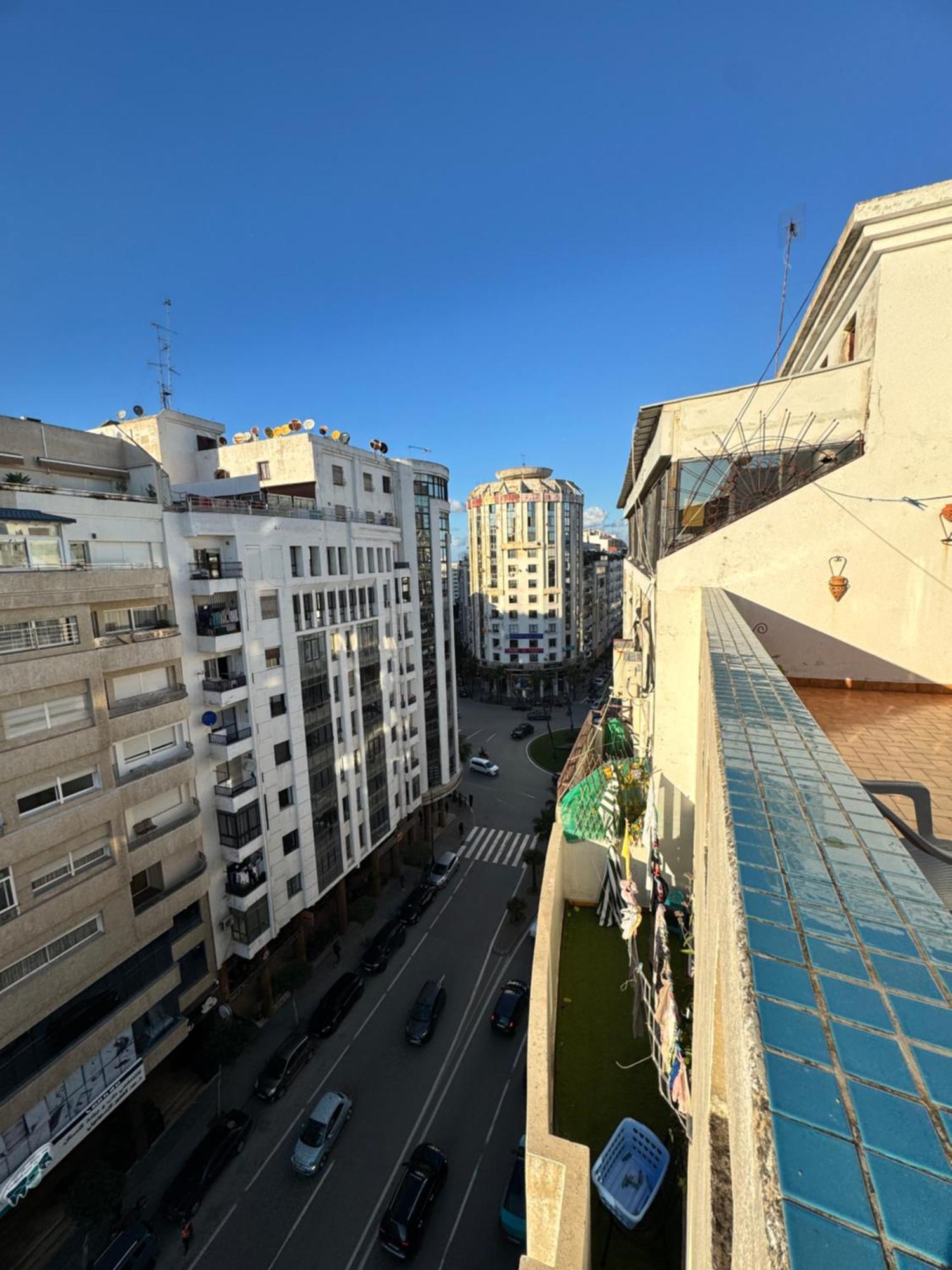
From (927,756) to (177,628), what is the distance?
18777mm

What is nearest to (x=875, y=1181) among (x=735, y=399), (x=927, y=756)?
(x=927, y=756)

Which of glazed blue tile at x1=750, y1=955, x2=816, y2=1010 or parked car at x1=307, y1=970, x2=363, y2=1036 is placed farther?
parked car at x1=307, y1=970, x2=363, y2=1036

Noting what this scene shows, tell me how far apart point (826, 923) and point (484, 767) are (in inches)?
1750

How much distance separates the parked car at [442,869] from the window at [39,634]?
22.7m

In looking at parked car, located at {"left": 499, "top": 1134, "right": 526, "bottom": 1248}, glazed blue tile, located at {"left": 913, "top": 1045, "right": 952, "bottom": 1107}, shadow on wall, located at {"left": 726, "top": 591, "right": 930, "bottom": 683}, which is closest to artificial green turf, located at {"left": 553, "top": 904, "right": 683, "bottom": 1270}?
shadow on wall, located at {"left": 726, "top": 591, "right": 930, "bottom": 683}

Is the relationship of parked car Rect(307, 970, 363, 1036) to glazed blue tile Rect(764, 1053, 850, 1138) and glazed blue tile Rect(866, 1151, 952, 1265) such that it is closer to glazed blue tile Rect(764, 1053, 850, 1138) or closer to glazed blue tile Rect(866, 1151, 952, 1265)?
glazed blue tile Rect(764, 1053, 850, 1138)

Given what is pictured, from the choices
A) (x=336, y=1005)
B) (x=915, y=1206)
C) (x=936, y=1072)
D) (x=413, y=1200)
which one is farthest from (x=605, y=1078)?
(x=336, y=1005)

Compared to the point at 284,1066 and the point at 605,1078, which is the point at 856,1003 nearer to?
the point at 605,1078

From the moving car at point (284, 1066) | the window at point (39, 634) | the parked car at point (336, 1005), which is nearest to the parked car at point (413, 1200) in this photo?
the moving car at point (284, 1066)

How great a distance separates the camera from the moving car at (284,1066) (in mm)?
19328

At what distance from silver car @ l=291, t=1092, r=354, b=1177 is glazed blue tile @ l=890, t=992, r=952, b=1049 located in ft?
72.7

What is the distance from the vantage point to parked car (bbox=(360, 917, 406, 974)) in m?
25.0

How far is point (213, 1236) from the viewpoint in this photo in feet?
51.1

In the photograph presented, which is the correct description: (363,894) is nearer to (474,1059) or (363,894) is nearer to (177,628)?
(474,1059)
